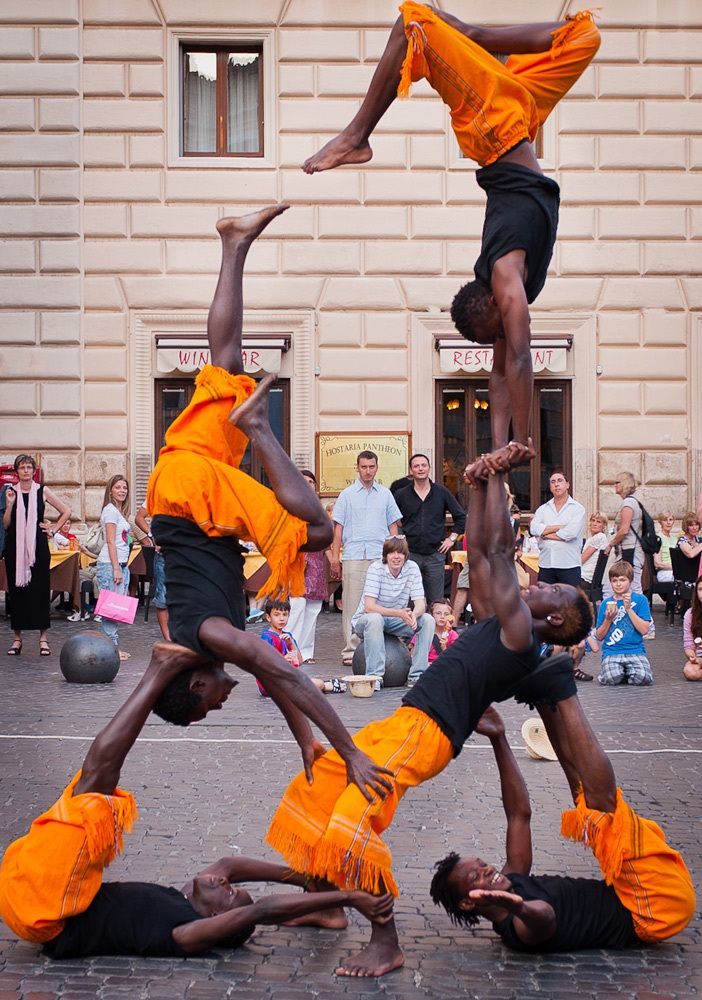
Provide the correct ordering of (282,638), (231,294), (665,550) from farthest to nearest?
1. (665,550)
2. (282,638)
3. (231,294)

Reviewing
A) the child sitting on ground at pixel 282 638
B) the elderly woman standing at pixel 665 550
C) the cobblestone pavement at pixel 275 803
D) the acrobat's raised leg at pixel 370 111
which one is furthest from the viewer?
the elderly woman standing at pixel 665 550

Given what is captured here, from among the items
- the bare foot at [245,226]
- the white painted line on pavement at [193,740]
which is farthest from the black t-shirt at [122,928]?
the white painted line on pavement at [193,740]

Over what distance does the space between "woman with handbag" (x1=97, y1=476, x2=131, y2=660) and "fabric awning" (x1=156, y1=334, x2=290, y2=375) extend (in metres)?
4.61

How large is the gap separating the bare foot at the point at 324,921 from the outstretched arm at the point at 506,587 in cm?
132

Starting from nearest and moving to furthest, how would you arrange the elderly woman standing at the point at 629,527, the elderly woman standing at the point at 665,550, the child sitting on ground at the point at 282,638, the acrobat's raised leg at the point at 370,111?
the acrobat's raised leg at the point at 370,111
the child sitting on ground at the point at 282,638
the elderly woman standing at the point at 629,527
the elderly woman standing at the point at 665,550

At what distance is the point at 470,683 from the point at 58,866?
5.35 ft

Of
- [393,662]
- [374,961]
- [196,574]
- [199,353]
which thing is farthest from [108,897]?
→ [199,353]

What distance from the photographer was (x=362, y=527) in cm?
1373

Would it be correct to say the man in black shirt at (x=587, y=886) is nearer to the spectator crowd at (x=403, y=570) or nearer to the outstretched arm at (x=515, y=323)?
the outstretched arm at (x=515, y=323)

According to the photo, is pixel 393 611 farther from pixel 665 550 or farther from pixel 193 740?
pixel 665 550

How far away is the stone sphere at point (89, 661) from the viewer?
39.6ft

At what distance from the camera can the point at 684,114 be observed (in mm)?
19125

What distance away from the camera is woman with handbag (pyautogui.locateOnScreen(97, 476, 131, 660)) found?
14.2 m

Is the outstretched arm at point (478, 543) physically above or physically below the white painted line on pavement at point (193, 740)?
above
